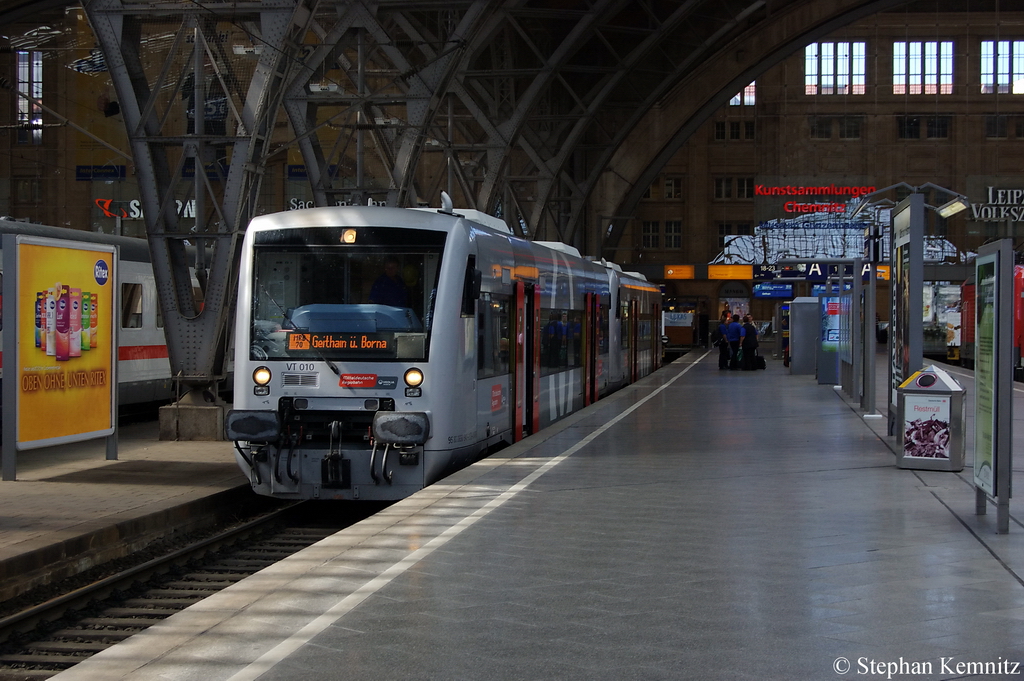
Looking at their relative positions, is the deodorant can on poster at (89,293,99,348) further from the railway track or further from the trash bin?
the trash bin

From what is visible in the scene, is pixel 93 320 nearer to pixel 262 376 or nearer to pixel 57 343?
pixel 57 343

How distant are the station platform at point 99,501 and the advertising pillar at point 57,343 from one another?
51cm

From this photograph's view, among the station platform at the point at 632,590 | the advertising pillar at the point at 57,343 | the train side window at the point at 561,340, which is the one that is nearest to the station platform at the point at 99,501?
the advertising pillar at the point at 57,343

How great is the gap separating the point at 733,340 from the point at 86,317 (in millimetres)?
24111

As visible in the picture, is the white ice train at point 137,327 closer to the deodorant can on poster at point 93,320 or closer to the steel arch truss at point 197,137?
the steel arch truss at point 197,137

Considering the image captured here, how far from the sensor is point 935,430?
37.0 feet

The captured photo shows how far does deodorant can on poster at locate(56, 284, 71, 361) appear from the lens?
41.3 feet

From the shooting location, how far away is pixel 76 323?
42.3 feet

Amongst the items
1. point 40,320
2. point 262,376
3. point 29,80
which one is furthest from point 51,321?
point 29,80

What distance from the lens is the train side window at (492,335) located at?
12600 mm

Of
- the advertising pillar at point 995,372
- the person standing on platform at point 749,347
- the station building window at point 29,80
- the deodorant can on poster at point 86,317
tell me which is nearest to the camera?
the advertising pillar at point 995,372

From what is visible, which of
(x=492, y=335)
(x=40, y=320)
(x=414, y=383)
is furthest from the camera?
(x=492, y=335)

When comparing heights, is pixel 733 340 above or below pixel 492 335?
below

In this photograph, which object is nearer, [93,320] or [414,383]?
[414,383]
